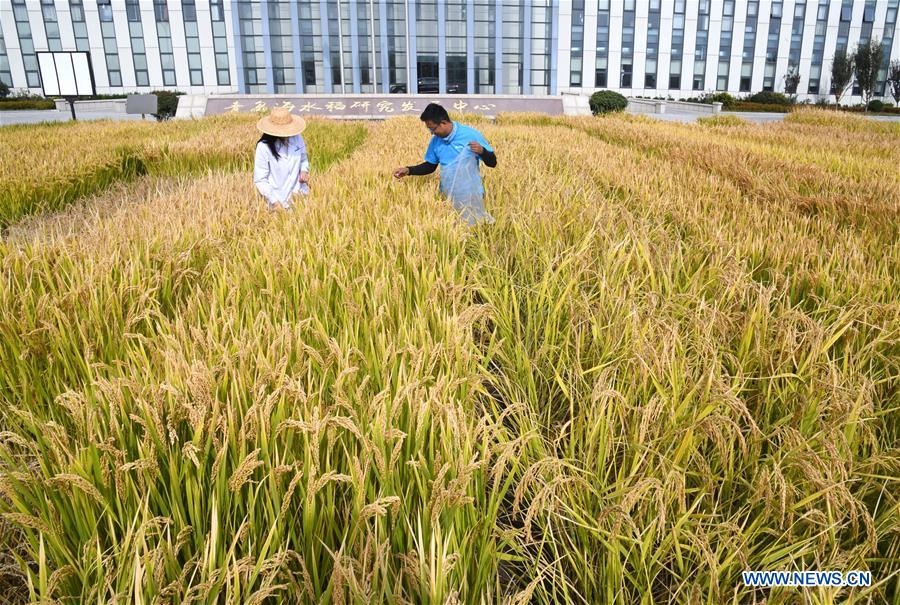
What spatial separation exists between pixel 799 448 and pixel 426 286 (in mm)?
1497

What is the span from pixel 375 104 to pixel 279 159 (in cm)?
1963

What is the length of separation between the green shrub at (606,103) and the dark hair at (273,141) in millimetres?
22194

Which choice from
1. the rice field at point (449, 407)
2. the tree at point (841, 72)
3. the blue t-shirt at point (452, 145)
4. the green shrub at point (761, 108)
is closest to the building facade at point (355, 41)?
the tree at point (841, 72)

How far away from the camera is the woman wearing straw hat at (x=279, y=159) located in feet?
15.1

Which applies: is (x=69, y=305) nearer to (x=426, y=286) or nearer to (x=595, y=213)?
(x=426, y=286)

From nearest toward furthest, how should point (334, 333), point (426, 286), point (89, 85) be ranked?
1. point (334, 333)
2. point (426, 286)
3. point (89, 85)

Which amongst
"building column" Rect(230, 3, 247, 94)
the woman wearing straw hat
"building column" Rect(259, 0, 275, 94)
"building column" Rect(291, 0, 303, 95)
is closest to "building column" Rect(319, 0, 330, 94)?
"building column" Rect(291, 0, 303, 95)

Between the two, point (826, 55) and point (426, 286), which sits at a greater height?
point (826, 55)

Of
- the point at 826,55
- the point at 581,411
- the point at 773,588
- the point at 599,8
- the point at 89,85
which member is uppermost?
the point at 599,8

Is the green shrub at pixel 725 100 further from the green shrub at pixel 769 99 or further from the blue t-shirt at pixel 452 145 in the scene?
the blue t-shirt at pixel 452 145

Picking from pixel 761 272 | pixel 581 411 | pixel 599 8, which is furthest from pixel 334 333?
pixel 599 8

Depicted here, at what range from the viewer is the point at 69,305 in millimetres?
2105

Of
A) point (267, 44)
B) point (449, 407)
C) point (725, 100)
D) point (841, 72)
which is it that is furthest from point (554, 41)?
point (449, 407)

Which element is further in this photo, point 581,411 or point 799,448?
point 581,411
